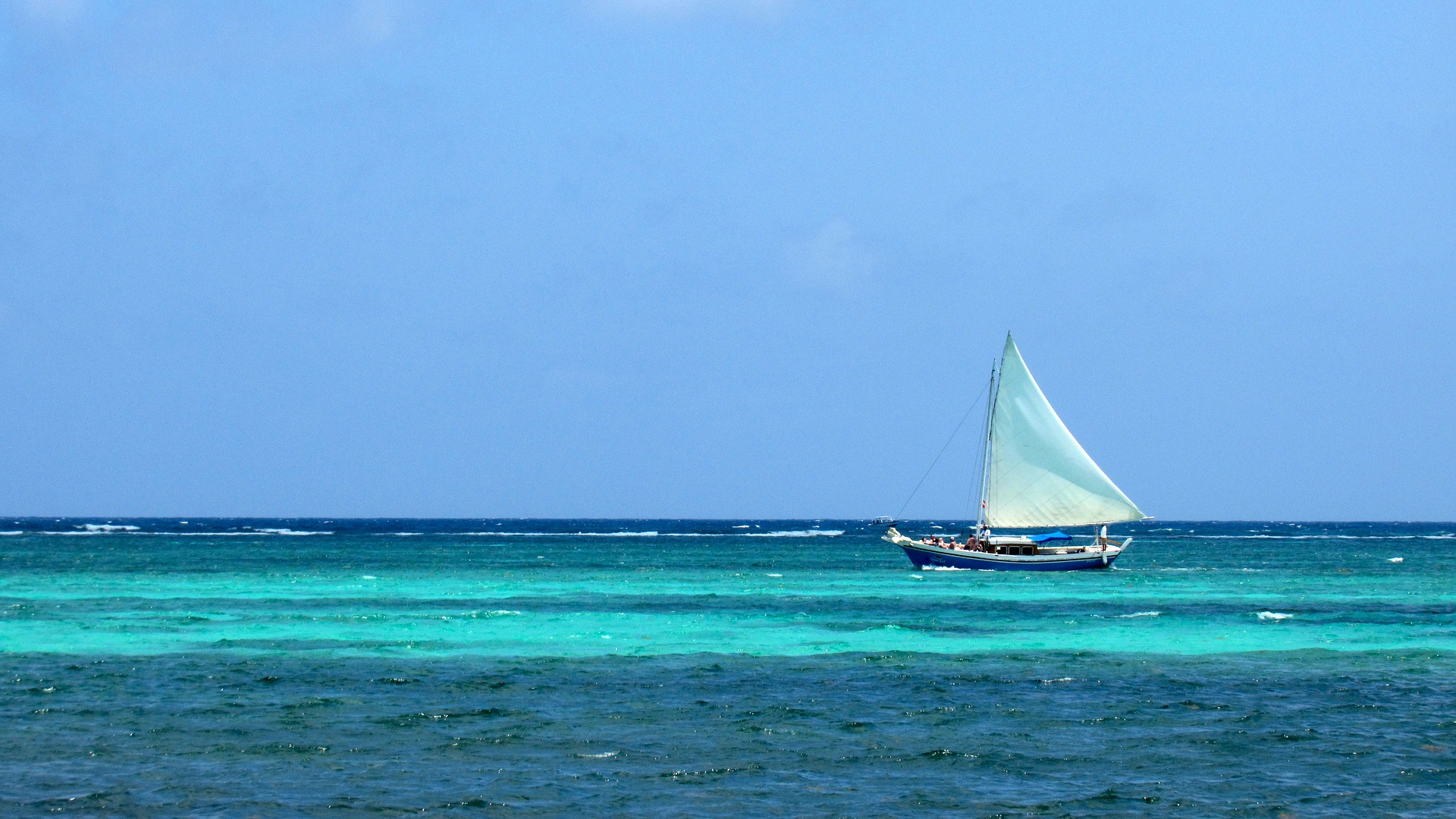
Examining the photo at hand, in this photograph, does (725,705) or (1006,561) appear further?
(1006,561)

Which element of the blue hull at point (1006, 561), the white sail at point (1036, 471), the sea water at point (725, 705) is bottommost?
the sea water at point (725, 705)

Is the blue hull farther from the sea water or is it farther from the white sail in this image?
the sea water

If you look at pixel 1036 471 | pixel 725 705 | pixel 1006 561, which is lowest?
pixel 725 705

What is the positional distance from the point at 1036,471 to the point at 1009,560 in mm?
5080

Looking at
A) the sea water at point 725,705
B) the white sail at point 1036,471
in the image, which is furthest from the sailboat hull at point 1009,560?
the sea water at point 725,705

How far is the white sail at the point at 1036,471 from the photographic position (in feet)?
247

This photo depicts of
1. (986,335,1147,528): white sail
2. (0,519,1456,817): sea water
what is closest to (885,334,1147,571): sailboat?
(986,335,1147,528): white sail

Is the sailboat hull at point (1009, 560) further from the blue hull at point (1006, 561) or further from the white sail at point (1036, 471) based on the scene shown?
the white sail at point (1036, 471)

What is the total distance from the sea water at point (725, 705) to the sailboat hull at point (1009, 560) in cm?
1999

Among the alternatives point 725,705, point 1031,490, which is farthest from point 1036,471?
point 725,705

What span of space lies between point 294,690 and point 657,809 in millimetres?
12076

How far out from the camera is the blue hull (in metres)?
75.6

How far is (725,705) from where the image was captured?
2556cm

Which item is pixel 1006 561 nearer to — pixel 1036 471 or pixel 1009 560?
pixel 1009 560
